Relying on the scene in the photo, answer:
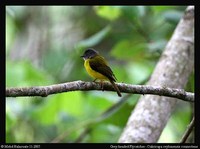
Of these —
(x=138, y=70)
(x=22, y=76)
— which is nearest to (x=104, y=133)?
(x=22, y=76)

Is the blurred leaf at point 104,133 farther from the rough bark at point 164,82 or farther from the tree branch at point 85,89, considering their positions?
the tree branch at point 85,89

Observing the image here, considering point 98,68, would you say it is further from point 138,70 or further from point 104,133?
point 138,70

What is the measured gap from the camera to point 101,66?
3949 mm

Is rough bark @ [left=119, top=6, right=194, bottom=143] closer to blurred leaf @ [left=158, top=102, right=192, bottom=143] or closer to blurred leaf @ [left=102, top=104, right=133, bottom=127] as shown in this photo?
blurred leaf @ [left=102, top=104, right=133, bottom=127]

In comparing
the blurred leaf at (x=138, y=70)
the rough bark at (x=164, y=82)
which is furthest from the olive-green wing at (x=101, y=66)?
the blurred leaf at (x=138, y=70)

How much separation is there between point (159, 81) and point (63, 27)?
2636 millimetres

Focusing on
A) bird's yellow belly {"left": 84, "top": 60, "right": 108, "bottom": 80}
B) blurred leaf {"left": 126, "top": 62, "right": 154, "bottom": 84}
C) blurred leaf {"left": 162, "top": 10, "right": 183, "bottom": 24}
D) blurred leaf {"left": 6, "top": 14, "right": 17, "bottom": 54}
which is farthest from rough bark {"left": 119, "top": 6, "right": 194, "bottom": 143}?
blurred leaf {"left": 6, "top": 14, "right": 17, "bottom": 54}

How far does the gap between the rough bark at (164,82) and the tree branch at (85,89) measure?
0.55m

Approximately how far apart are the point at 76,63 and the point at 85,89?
3.06 meters

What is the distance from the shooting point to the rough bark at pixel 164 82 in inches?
161
